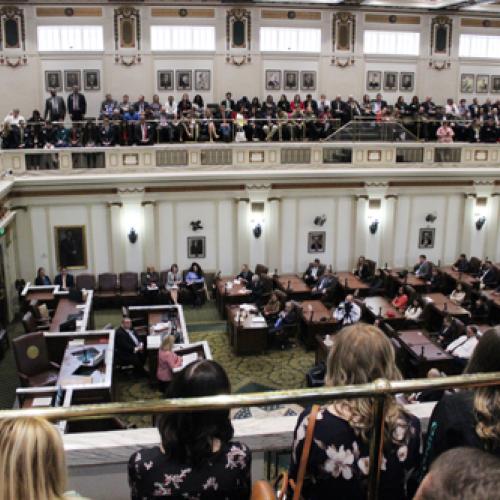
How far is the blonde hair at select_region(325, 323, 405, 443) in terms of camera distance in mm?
2404

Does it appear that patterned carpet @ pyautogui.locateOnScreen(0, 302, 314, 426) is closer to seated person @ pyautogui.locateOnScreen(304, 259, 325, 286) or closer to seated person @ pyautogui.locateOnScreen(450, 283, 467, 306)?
seated person @ pyautogui.locateOnScreen(304, 259, 325, 286)

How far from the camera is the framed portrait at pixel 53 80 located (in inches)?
875

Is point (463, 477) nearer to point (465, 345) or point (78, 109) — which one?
point (465, 345)

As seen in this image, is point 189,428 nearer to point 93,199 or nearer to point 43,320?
point 43,320

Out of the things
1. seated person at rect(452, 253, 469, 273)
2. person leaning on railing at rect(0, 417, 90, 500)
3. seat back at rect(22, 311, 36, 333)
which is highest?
person leaning on railing at rect(0, 417, 90, 500)

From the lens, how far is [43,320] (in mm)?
14008

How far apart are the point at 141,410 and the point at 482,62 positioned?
87.2ft

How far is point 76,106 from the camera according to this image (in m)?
20.8

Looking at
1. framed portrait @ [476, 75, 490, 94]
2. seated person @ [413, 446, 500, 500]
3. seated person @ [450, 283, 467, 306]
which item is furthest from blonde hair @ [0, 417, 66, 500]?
framed portrait @ [476, 75, 490, 94]

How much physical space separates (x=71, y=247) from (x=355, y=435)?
55.4ft

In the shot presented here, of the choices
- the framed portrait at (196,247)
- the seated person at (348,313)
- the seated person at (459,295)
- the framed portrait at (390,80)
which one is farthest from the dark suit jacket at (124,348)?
the framed portrait at (390,80)

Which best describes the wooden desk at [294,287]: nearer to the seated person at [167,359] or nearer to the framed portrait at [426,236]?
the framed portrait at [426,236]

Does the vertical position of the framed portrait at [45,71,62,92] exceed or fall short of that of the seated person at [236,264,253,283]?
it exceeds it

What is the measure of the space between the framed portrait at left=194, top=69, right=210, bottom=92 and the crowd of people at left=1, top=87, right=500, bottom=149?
1286mm
